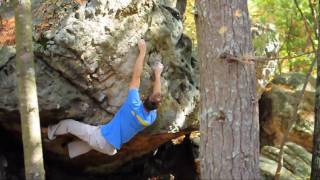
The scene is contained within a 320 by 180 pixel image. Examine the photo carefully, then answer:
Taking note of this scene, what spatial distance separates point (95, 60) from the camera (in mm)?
7578

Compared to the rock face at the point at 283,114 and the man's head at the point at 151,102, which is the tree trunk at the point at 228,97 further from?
the rock face at the point at 283,114

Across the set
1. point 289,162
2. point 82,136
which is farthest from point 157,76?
point 289,162

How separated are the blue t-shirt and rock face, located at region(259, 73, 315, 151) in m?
4.51

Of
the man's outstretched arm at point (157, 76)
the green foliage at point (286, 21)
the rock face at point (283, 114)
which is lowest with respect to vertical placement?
the rock face at point (283, 114)

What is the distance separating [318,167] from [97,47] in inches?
159

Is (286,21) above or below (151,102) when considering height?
above

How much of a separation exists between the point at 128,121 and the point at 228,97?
7.89 ft

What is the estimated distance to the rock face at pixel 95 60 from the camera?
7.56 m

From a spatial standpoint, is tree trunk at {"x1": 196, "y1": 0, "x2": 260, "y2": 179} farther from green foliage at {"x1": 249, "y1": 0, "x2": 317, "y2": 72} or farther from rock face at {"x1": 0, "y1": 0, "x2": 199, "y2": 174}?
green foliage at {"x1": 249, "y1": 0, "x2": 317, "y2": 72}

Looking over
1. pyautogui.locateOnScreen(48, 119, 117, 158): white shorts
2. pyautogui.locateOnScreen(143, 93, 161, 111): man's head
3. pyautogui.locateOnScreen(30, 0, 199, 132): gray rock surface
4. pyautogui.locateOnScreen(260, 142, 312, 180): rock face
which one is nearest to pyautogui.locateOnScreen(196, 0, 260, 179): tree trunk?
pyautogui.locateOnScreen(143, 93, 161, 111): man's head

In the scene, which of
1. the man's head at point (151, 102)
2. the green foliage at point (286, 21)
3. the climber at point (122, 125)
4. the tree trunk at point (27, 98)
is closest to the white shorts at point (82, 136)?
the climber at point (122, 125)

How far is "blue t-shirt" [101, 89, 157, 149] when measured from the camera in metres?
7.05

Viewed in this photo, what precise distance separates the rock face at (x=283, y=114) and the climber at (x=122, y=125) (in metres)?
4.23

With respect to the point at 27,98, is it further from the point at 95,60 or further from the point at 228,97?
the point at 228,97
